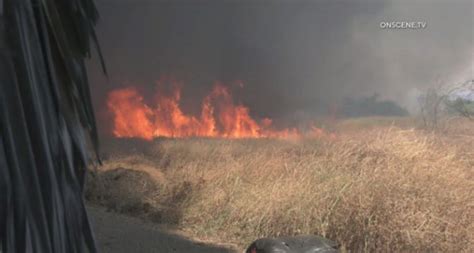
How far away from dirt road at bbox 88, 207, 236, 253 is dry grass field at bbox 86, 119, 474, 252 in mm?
454

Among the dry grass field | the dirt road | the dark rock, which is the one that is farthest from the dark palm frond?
the dirt road

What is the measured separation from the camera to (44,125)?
7.81 ft

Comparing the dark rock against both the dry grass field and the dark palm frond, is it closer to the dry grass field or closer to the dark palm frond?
the dry grass field

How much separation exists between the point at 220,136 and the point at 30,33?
12.3m

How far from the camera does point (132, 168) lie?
12805 millimetres

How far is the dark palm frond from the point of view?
2.22 meters

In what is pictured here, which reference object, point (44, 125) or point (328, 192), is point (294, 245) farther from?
point (44, 125)

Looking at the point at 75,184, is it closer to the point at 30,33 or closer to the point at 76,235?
the point at 76,235

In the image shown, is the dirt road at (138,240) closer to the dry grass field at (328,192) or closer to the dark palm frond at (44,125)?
the dry grass field at (328,192)

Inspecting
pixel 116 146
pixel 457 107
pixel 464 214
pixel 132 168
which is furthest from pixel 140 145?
pixel 464 214

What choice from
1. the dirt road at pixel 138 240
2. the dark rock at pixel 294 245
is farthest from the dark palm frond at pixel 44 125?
the dirt road at pixel 138 240

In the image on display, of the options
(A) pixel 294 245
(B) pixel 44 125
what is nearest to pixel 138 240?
(A) pixel 294 245

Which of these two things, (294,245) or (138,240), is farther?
(138,240)

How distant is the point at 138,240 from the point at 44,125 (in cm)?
623
